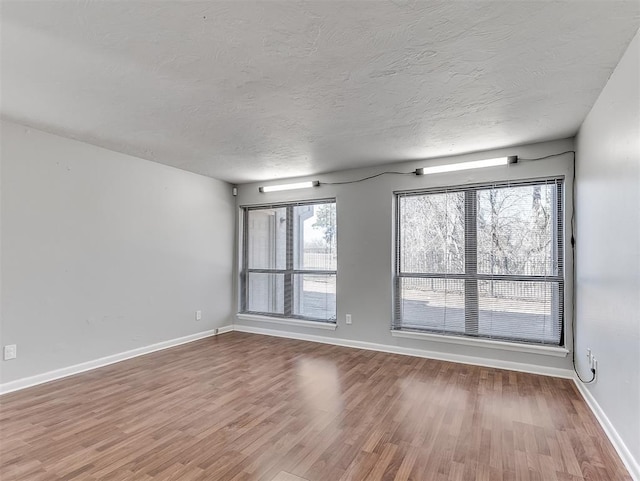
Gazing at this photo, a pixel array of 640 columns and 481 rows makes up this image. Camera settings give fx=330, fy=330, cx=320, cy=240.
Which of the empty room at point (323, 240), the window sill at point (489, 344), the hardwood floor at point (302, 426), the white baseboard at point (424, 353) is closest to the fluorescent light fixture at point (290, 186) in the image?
the empty room at point (323, 240)

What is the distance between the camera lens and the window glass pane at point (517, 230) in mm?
3559

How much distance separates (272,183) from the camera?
5293 millimetres

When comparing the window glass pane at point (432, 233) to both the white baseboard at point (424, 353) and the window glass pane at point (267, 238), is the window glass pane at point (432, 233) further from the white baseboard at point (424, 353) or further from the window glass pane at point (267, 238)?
the window glass pane at point (267, 238)

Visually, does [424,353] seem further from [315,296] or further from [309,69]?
[309,69]

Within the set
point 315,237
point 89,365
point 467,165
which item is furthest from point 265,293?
point 467,165

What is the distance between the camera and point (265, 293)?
17.9 ft

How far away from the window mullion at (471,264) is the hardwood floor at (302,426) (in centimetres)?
53

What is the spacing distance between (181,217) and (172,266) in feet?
2.31

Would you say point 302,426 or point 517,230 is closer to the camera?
point 302,426

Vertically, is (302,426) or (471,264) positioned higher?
(471,264)

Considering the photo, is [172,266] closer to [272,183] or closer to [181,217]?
[181,217]

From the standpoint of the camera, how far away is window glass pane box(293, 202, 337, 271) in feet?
16.1

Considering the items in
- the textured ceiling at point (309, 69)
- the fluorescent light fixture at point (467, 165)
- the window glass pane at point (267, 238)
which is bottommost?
the window glass pane at point (267, 238)

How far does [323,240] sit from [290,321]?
4.41ft
